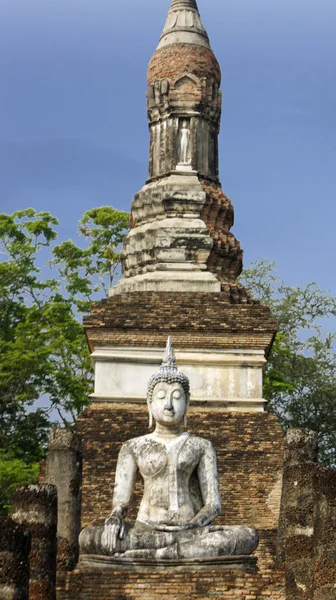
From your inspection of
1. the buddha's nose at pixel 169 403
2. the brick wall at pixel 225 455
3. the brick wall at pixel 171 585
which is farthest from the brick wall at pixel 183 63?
the brick wall at pixel 171 585

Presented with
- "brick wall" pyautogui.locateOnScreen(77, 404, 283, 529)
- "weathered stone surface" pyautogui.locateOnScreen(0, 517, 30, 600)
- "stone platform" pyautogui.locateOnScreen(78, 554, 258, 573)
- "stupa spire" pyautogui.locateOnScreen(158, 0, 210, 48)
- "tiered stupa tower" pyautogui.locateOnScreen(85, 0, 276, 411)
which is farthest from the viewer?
"stupa spire" pyautogui.locateOnScreen(158, 0, 210, 48)

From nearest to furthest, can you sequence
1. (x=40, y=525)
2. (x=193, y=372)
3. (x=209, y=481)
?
(x=40, y=525), (x=209, y=481), (x=193, y=372)

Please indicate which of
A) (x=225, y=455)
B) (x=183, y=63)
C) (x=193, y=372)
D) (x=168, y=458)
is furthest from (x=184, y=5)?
(x=168, y=458)

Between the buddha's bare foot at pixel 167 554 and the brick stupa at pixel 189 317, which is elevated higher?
the brick stupa at pixel 189 317

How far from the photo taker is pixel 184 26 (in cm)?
2094

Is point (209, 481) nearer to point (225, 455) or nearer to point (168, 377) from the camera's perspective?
point (168, 377)

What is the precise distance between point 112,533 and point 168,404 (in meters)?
1.49

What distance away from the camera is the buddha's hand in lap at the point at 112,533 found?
11367mm

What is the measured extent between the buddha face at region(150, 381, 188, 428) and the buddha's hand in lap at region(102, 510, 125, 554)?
3.84 ft

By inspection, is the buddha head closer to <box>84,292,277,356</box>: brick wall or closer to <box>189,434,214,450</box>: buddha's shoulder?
<box>189,434,214,450</box>: buddha's shoulder

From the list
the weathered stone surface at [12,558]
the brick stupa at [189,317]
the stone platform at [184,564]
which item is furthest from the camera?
the brick stupa at [189,317]

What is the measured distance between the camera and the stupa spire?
68.1 ft

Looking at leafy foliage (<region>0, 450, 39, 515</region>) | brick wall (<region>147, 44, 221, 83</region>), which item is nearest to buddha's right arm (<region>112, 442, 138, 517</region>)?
leafy foliage (<region>0, 450, 39, 515</region>)

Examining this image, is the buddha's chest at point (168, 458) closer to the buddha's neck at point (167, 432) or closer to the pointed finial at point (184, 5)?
the buddha's neck at point (167, 432)
